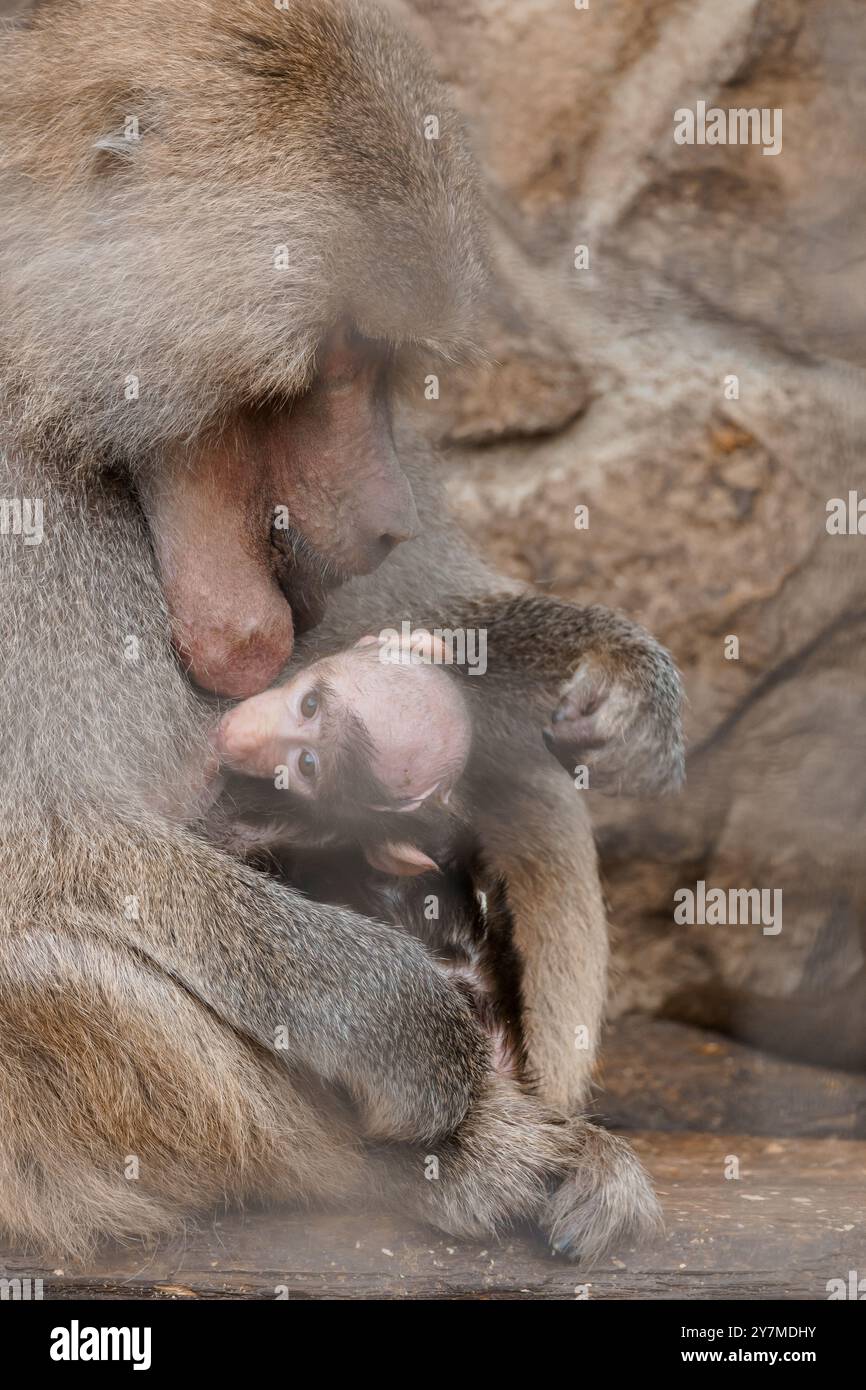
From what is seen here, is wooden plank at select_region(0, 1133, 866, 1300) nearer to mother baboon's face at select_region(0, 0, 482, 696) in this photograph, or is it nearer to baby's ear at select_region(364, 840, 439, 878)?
baby's ear at select_region(364, 840, 439, 878)

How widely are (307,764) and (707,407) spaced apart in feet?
4.10

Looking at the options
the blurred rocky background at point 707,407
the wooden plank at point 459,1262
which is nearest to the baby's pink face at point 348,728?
the wooden plank at point 459,1262

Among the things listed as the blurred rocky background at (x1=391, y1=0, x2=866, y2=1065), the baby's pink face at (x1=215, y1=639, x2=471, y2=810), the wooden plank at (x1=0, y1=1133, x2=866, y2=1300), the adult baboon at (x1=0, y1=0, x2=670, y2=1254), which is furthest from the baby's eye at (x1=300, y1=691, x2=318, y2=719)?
the blurred rocky background at (x1=391, y1=0, x2=866, y2=1065)

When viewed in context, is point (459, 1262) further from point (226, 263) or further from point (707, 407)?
point (707, 407)

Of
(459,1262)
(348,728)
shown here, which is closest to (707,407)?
(348,728)

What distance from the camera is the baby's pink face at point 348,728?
203 cm

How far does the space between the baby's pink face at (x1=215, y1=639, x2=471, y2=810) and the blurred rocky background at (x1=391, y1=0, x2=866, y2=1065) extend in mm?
871

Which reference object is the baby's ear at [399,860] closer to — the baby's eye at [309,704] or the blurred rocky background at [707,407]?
the baby's eye at [309,704]

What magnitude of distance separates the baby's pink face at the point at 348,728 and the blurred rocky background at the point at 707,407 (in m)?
0.87

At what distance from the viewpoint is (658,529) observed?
2992 millimetres

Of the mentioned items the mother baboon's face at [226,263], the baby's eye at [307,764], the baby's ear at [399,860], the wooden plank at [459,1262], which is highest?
the mother baboon's face at [226,263]

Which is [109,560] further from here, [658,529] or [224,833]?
[658,529]

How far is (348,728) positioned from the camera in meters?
2.03

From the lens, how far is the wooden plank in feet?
5.91
